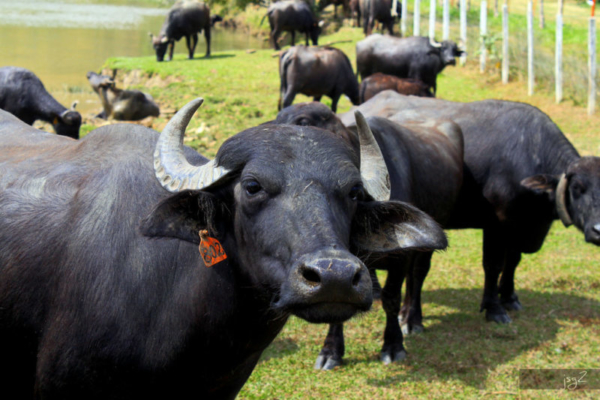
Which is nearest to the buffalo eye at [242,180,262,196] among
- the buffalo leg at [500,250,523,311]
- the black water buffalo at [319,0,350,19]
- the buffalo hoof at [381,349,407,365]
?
the buffalo hoof at [381,349,407,365]

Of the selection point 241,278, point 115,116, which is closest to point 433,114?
point 241,278

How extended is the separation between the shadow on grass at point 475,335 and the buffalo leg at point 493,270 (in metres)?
0.11

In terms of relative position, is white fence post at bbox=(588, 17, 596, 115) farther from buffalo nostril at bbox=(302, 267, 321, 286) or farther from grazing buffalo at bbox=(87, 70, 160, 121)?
buffalo nostril at bbox=(302, 267, 321, 286)

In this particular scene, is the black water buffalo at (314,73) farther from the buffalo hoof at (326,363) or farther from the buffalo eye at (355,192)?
the buffalo eye at (355,192)

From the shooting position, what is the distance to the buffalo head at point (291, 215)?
95.0 inches

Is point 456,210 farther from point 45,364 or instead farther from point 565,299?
point 45,364

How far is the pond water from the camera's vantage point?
20.9 metres

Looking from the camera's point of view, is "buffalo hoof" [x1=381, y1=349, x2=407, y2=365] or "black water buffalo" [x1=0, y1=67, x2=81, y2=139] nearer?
"buffalo hoof" [x1=381, y1=349, x2=407, y2=365]

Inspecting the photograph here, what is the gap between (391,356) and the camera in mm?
5512

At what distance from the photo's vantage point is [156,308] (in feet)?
9.36

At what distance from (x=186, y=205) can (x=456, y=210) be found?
4.85 metres

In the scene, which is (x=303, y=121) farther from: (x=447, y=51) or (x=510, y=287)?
(x=447, y=51)

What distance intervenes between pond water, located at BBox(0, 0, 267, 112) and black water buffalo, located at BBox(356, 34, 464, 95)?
767 centimetres

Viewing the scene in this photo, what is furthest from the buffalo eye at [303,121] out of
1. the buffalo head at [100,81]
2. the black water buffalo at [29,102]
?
the buffalo head at [100,81]
